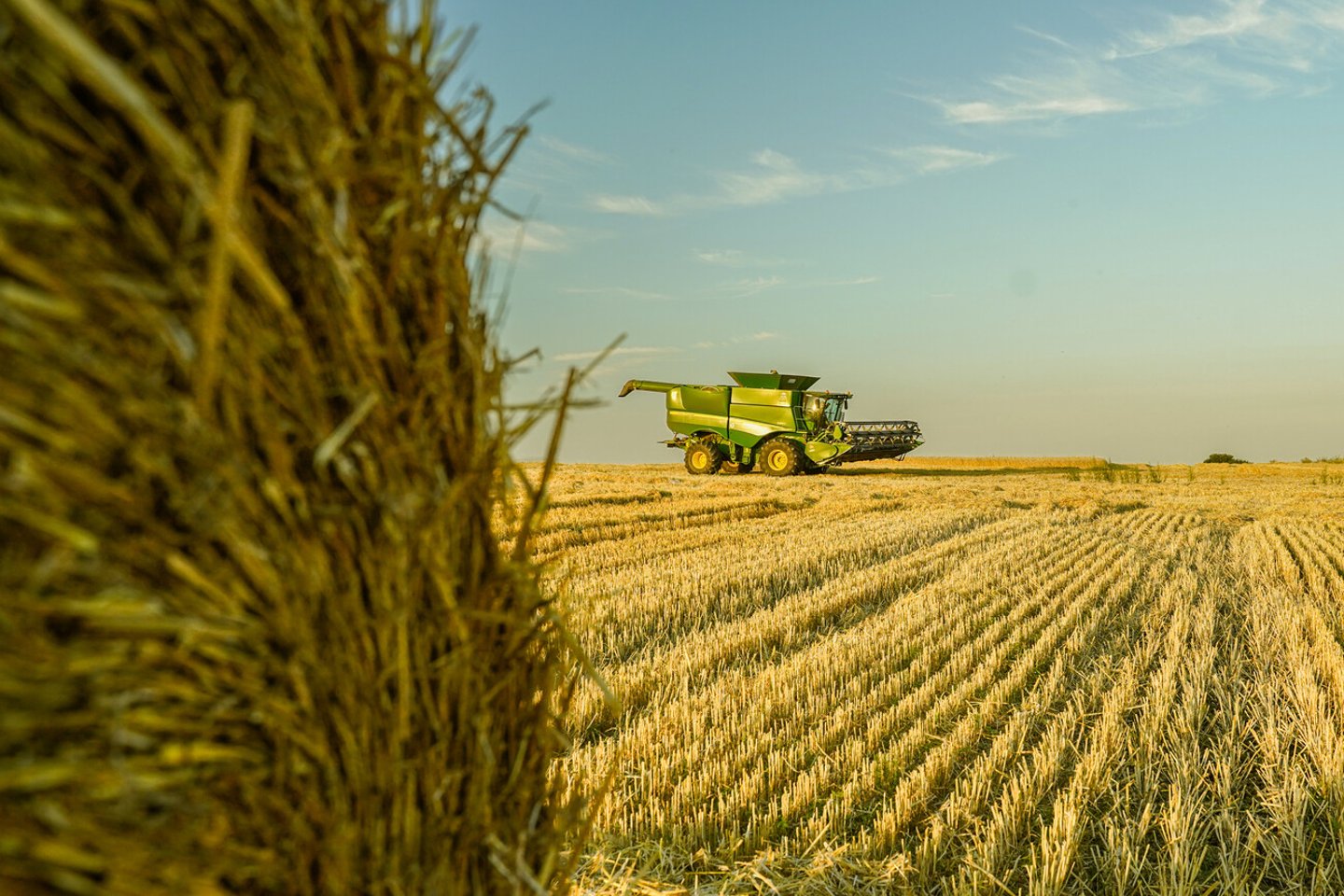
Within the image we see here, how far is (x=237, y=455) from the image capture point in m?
1.40

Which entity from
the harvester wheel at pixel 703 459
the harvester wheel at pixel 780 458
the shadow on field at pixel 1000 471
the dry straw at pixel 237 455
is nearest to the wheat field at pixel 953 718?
the dry straw at pixel 237 455

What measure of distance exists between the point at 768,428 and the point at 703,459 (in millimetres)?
2138

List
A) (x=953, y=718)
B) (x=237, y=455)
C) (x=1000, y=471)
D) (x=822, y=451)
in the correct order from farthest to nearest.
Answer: (x=1000, y=471) < (x=822, y=451) < (x=953, y=718) < (x=237, y=455)

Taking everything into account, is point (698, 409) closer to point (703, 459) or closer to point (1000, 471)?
point (703, 459)

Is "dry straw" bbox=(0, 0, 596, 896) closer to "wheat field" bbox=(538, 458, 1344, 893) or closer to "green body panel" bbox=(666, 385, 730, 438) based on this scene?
"wheat field" bbox=(538, 458, 1344, 893)

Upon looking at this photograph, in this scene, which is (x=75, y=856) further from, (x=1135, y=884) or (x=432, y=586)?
(x=1135, y=884)

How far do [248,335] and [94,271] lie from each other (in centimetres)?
21

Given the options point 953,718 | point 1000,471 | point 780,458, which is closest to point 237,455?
point 953,718

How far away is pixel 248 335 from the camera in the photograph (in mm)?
1397

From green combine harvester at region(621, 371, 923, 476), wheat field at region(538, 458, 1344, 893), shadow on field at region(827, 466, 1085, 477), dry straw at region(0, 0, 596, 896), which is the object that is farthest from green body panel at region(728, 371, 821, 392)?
dry straw at region(0, 0, 596, 896)

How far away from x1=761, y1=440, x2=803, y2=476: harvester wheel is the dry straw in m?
22.3

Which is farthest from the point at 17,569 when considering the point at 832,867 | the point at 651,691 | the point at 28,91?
the point at 651,691

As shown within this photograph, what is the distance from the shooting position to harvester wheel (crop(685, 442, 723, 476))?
25.2 m

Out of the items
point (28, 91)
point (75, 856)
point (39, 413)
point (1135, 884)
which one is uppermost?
point (28, 91)
